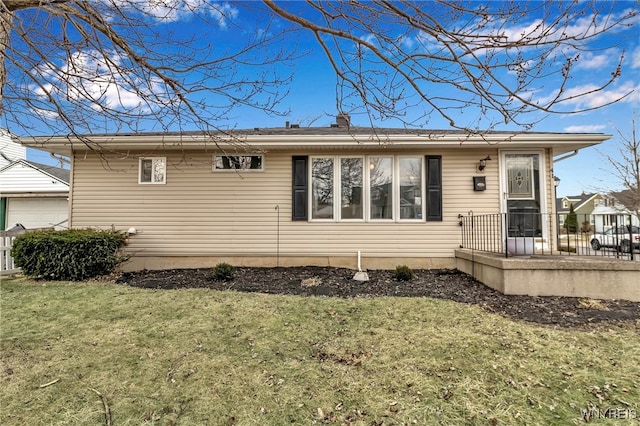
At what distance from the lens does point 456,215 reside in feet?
22.9

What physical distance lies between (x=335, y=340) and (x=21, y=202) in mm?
16012

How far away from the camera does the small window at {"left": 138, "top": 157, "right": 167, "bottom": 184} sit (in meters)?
7.23

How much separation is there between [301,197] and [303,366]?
4468mm

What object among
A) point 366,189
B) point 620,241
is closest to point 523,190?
point 620,241

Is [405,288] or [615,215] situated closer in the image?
[615,215]

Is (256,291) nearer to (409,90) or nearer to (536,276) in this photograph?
(409,90)

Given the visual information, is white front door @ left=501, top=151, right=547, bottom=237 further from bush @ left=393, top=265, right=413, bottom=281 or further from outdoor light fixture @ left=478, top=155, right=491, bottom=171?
bush @ left=393, top=265, right=413, bottom=281

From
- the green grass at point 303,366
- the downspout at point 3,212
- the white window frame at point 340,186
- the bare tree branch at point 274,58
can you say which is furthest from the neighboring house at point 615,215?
the downspout at point 3,212

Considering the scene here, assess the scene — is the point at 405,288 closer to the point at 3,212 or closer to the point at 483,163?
the point at 483,163

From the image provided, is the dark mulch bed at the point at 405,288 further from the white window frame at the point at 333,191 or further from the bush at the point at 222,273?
the white window frame at the point at 333,191

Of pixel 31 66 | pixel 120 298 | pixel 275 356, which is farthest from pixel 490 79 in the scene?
pixel 120 298

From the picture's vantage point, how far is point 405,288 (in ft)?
17.9

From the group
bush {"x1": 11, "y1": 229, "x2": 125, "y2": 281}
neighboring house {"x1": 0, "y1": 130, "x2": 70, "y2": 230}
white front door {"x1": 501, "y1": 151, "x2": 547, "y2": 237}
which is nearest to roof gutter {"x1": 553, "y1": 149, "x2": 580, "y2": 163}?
white front door {"x1": 501, "y1": 151, "x2": 547, "y2": 237}

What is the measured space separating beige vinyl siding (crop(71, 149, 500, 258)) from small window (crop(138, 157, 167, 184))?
0.38ft
